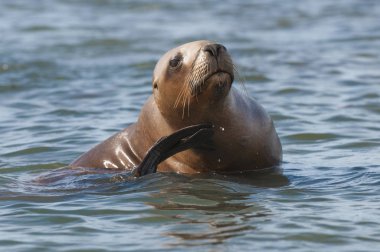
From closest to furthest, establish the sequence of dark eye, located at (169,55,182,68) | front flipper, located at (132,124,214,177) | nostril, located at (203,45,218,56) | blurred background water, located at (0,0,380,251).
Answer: blurred background water, located at (0,0,380,251) → nostril, located at (203,45,218,56) → front flipper, located at (132,124,214,177) → dark eye, located at (169,55,182,68)

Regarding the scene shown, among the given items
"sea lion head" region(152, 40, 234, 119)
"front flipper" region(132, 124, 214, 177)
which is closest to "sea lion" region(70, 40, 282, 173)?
"sea lion head" region(152, 40, 234, 119)

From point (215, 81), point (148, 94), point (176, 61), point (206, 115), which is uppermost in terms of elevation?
point (176, 61)

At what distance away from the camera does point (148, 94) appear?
13844mm

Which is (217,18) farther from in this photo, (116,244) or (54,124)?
(116,244)

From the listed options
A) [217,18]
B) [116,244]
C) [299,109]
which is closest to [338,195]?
[116,244]

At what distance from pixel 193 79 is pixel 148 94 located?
5.96 metres

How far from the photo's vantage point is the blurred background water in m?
7.04

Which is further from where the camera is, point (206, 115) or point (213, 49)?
point (206, 115)

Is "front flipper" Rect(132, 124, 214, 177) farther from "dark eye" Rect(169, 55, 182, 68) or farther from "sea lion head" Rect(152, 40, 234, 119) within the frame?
"dark eye" Rect(169, 55, 182, 68)

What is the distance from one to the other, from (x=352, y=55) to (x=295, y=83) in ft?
8.14

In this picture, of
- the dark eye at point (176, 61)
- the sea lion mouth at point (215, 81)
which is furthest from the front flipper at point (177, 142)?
the dark eye at point (176, 61)

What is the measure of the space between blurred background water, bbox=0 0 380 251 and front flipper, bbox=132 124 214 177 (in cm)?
22

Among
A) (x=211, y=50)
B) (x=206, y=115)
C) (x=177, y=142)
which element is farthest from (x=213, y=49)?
(x=177, y=142)

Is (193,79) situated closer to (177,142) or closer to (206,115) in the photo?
(206,115)
